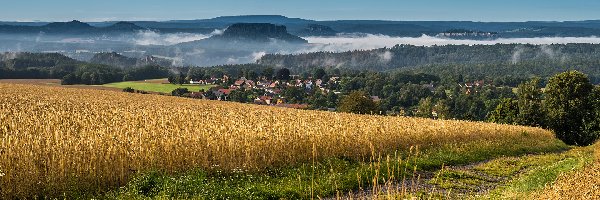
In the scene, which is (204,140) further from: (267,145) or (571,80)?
(571,80)

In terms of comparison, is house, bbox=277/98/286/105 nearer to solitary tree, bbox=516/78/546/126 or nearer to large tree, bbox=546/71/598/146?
Result: solitary tree, bbox=516/78/546/126

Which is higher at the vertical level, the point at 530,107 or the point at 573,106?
the point at 573,106

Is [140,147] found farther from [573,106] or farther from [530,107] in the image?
[530,107]

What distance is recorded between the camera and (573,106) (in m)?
68.8

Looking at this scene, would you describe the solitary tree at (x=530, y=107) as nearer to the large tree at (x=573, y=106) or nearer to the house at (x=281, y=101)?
the large tree at (x=573, y=106)

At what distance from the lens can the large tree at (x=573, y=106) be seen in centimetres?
6875

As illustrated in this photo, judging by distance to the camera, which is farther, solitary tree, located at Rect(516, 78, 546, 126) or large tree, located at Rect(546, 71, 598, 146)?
solitary tree, located at Rect(516, 78, 546, 126)

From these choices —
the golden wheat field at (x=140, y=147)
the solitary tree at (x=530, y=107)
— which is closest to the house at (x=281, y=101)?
the solitary tree at (x=530, y=107)

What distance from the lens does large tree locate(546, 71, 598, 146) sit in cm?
6875

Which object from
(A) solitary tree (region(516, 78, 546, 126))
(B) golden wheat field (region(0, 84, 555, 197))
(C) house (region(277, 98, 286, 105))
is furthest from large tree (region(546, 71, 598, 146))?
(C) house (region(277, 98, 286, 105))

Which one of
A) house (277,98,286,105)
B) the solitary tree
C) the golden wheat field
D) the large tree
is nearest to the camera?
the golden wheat field

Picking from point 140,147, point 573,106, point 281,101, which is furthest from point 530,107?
point 281,101

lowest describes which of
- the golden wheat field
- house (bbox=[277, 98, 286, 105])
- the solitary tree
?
house (bbox=[277, 98, 286, 105])

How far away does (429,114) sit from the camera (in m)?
114
